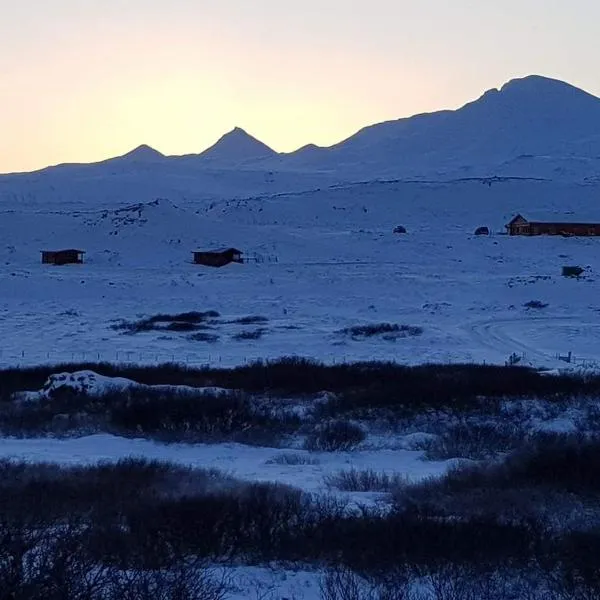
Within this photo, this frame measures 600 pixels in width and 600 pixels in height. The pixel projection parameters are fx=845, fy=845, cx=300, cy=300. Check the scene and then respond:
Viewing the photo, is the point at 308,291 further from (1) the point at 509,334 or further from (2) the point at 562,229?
(2) the point at 562,229

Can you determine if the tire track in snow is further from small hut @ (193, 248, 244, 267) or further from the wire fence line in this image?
small hut @ (193, 248, 244, 267)

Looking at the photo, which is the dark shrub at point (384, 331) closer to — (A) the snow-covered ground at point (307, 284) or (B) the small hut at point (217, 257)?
(A) the snow-covered ground at point (307, 284)

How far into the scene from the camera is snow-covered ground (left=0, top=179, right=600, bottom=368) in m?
27.4

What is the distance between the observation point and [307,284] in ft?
155

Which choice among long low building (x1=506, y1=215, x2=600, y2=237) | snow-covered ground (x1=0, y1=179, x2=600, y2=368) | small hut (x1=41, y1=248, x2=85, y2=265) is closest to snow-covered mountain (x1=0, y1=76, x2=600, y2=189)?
snow-covered ground (x1=0, y1=179, x2=600, y2=368)

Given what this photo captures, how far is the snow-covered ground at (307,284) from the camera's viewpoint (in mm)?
27391

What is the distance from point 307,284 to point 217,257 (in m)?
11.7

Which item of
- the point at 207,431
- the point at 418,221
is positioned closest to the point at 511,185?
the point at 418,221

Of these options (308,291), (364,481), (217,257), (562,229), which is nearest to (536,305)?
(308,291)

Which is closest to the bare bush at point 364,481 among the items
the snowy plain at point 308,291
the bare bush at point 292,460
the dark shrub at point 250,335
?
the snowy plain at point 308,291

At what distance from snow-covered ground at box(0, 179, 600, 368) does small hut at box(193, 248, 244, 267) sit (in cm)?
103

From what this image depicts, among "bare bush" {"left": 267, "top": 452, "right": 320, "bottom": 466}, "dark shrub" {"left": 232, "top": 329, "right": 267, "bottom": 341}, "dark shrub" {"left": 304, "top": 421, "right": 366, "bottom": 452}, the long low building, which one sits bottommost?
the long low building

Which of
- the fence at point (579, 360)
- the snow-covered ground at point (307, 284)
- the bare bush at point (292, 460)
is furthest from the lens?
the snow-covered ground at point (307, 284)

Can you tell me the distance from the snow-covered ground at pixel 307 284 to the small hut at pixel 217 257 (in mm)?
1026
